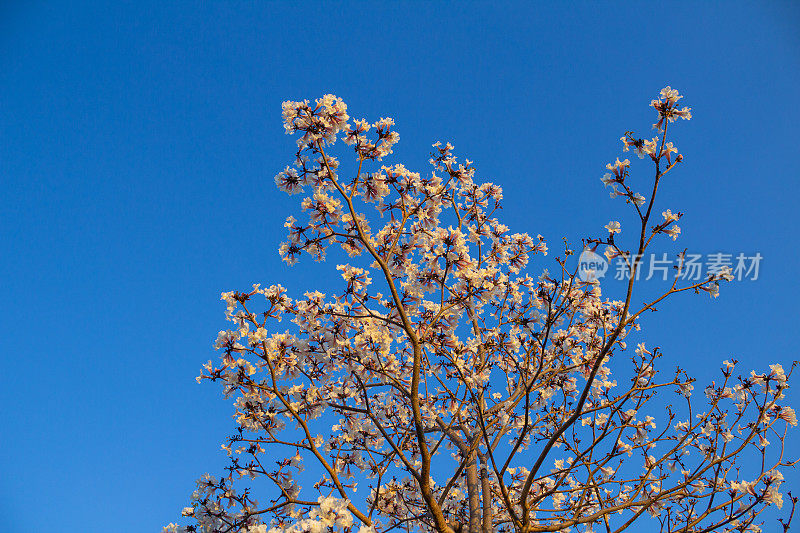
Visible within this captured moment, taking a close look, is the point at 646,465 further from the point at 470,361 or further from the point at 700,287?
the point at 700,287

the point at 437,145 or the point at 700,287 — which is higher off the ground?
the point at 437,145

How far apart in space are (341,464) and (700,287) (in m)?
6.16

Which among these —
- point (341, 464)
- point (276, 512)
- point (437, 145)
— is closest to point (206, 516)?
point (276, 512)

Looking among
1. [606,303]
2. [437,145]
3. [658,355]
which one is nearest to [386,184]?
[437,145]

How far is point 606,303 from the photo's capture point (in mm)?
9375

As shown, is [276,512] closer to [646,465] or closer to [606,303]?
[646,465]

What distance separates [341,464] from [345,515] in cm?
336

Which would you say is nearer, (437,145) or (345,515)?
(345,515)

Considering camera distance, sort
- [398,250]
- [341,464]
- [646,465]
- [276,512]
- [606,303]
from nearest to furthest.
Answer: [276,512] < [398,250] < [646,465] < [341,464] < [606,303]

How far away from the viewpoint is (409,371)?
8484 mm

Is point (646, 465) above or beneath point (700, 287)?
beneath

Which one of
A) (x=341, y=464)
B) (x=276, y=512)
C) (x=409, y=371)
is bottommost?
(x=276, y=512)

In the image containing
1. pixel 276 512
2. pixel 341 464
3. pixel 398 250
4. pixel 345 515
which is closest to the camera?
pixel 345 515

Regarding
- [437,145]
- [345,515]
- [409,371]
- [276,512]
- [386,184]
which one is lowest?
[345,515]
